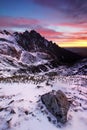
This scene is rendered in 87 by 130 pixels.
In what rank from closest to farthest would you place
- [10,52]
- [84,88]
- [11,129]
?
[11,129] → [84,88] → [10,52]

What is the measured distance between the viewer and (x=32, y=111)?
18.4m

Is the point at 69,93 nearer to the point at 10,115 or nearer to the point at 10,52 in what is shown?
the point at 10,115

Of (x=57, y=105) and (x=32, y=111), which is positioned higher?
(x=57, y=105)

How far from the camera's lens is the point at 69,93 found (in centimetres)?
2352

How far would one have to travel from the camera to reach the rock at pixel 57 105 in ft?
58.1

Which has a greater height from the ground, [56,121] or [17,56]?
[56,121]

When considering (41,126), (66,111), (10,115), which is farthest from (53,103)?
(10,115)

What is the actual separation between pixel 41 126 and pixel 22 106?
9.81ft

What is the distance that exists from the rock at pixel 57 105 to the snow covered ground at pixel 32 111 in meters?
0.41

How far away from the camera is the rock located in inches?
697

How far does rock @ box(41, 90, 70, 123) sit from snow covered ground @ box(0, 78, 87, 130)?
0.41m

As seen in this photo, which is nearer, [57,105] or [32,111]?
[57,105]

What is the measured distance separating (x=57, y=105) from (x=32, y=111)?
88.1 inches

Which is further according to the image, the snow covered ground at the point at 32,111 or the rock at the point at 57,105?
the rock at the point at 57,105
